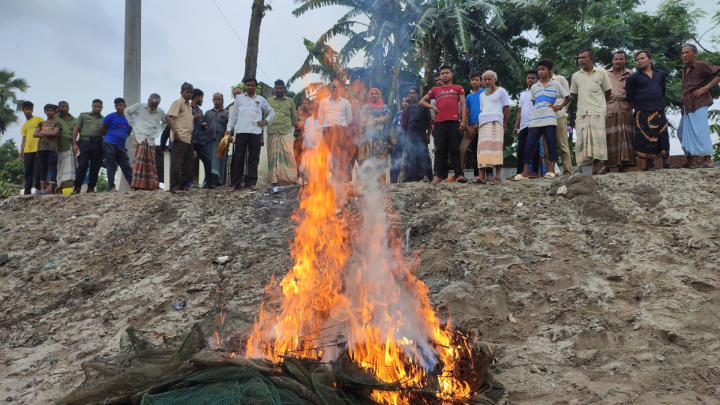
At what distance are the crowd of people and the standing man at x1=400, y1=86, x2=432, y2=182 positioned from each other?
2 cm

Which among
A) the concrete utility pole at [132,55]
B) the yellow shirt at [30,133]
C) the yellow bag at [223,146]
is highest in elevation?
the concrete utility pole at [132,55]

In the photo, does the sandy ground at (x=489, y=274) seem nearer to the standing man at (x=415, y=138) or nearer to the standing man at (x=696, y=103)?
the standing man at (x=696, y=103)

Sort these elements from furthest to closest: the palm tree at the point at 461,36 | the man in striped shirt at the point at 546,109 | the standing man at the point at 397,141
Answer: the palm tree at the point at 461,36 → the standing man at the point at 397,141 → the man in striped shirt at the point at 546,109

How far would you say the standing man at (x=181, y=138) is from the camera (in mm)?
8016

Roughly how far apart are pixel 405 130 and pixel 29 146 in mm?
7291

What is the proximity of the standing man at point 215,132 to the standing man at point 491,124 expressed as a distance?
15.3 ft

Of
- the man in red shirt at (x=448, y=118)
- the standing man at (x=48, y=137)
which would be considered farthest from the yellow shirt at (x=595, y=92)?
the standing man at (x=48, y=137)

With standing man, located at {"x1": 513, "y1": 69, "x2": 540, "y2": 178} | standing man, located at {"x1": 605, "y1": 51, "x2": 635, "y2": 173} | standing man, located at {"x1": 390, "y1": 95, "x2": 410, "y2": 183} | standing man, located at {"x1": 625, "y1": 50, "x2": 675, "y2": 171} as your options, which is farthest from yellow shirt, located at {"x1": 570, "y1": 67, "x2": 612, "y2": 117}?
standing man, located at {"x1": 390, "y1": 95, "x2": 410, "y2": 183}

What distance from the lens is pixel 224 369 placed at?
9.95ft

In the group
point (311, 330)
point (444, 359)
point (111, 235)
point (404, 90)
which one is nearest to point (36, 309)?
point (111, 235)

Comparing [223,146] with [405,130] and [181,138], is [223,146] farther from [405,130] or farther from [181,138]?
[405,130]

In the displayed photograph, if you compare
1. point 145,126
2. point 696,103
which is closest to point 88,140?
point 145,126

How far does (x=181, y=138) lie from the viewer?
8023mm

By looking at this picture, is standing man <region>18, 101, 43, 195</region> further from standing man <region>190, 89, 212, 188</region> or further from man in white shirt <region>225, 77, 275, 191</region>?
man in white shirt <region>225, 77, 275, 191</region>
